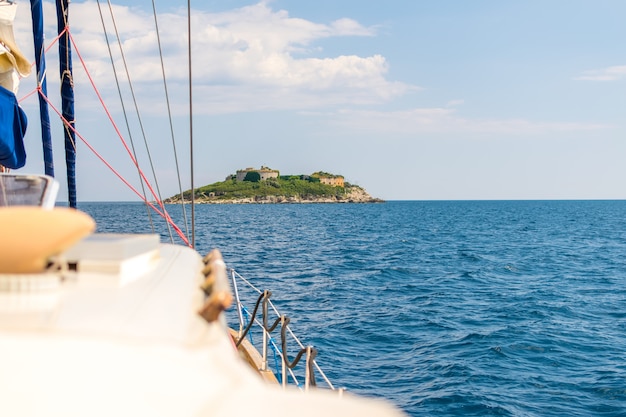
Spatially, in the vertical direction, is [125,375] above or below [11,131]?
below

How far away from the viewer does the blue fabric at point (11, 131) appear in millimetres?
8133

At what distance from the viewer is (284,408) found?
1.99m

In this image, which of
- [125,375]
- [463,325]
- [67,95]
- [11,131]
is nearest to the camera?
[125,375]

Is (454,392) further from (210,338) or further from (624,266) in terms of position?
(624,266)

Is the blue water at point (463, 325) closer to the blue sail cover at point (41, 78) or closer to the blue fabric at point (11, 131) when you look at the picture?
the blue sail cover at point (41, 78)

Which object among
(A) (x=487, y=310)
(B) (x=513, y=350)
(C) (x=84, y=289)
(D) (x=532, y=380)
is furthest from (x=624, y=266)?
(C) (x=84, y=289)

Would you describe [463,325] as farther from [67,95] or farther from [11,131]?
[11,131]

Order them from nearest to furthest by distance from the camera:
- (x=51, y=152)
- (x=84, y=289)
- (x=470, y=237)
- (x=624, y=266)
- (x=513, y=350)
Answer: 1. (x=84, y=289)
2. (x=51, y=152)
3. (x=513, y=350)
4. (x=624, y=266)
5. (x=470, y=237)

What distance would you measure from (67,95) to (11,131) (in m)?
2.28

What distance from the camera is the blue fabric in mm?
8133

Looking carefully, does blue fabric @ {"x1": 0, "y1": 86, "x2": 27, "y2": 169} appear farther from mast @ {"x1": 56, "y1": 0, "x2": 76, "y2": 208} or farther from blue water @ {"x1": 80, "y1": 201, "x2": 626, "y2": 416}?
blue water @ {"x1": 80, "y1": 201, "x2": 626, "y2": 416}

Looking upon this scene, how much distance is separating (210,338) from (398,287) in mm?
25137

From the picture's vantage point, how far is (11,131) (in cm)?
841

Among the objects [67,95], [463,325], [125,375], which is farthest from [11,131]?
[463,325]
